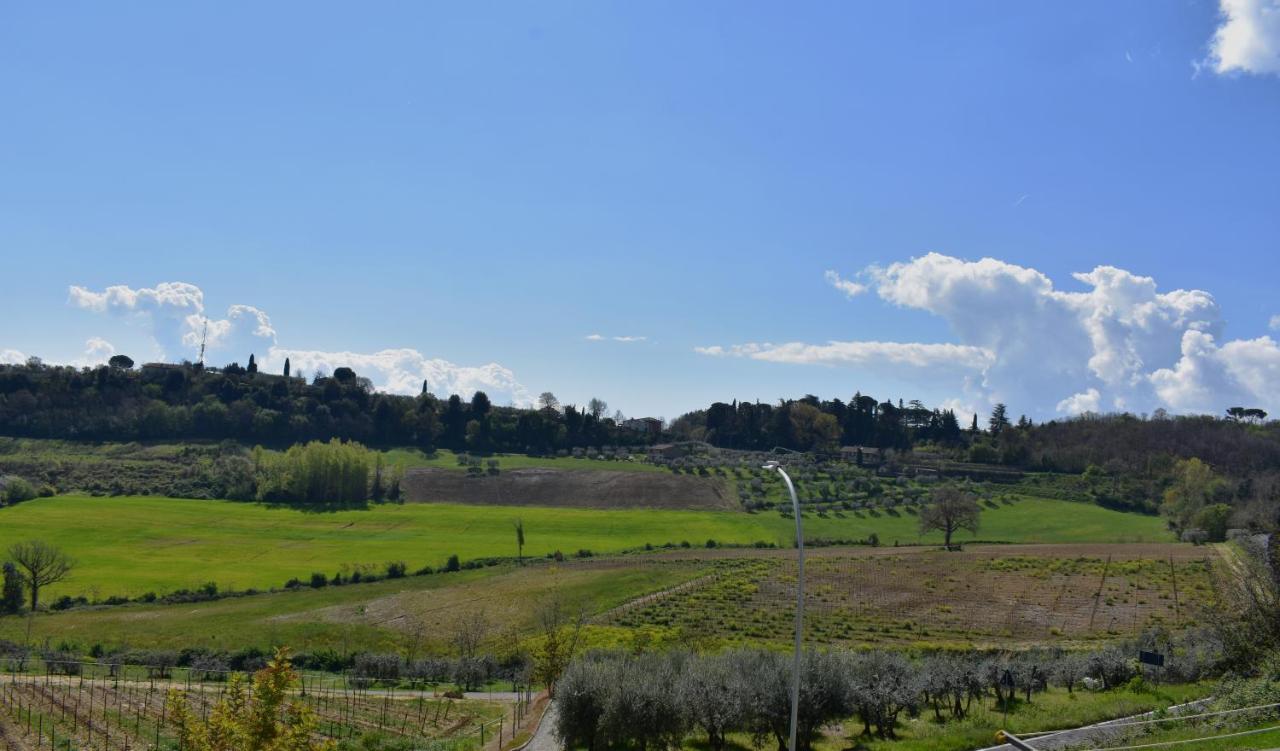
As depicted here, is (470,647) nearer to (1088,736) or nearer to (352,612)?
(352,612)

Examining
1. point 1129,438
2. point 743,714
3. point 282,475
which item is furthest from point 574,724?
point 1129,438

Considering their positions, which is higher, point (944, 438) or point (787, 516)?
point (944, 438)

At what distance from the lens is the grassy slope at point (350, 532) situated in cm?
7800

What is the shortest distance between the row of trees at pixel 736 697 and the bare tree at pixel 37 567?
56190 millimetres

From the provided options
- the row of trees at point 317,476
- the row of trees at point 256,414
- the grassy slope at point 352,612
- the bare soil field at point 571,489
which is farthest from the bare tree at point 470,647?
the row of trees at point 256,414

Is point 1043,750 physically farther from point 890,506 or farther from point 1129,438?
point 1129,438

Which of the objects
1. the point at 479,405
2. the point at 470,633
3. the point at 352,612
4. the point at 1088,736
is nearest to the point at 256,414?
the point at 479,405

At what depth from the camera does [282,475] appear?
4833 inches

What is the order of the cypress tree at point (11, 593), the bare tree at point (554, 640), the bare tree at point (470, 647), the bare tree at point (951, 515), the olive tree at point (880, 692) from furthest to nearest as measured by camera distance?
the bare tree at point (951, 515) → the cypress tree at point (11, 593) → the bare tree at point (470, 647) → the bare tree at point (554, 640) → the olive tree at point (880, 692)

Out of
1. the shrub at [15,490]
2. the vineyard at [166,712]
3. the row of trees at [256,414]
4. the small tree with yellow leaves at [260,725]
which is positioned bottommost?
the vineyard at [166,712]

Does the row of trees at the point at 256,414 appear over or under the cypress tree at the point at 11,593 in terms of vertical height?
over

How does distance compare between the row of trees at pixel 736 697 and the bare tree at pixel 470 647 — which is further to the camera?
the bare tree at pixel 470 647

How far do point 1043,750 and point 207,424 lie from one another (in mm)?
163997

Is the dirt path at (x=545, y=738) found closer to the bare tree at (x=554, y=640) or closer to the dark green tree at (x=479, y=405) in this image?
the bare tree at (x=554, y=640)
